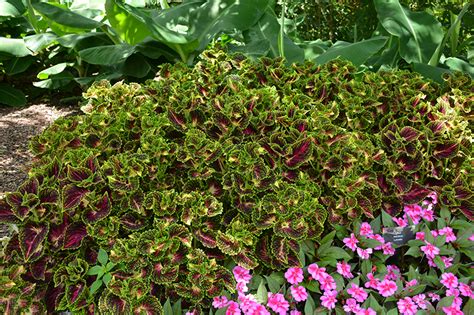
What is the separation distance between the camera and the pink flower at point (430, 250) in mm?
2078

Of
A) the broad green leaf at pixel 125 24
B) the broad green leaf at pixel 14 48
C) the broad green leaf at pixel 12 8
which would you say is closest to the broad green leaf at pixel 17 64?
the broad green leaf at pixel 14 48

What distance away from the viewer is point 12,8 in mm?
4852

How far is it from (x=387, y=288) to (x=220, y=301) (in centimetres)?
62

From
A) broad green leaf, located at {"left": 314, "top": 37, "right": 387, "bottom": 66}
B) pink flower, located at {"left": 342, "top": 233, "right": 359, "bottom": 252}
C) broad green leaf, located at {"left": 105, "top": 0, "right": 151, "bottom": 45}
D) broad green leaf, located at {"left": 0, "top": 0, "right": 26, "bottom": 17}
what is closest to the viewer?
pink flower, located at {"left": 342, "top": 233, "right": 359, "bottom": 252}

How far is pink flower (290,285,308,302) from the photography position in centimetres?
192

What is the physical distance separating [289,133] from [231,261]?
59cm

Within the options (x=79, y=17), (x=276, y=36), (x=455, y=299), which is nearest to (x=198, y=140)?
(x=455, y=299)

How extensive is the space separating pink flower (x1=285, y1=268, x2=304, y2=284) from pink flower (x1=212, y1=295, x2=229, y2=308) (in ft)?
0.78

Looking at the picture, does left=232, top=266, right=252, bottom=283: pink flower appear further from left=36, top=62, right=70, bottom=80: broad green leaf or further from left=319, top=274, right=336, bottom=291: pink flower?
left=36, top=62, right=70, bottom=80: broad green leaf

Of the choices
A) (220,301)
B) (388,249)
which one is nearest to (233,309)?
(220,301)

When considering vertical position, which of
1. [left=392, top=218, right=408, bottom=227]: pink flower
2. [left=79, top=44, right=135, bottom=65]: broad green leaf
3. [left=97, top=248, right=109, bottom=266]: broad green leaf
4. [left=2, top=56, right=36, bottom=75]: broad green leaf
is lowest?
[left=2, top=56, right=36, bottom=75]: broad green leaf

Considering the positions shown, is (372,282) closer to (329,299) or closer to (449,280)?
(329,299)

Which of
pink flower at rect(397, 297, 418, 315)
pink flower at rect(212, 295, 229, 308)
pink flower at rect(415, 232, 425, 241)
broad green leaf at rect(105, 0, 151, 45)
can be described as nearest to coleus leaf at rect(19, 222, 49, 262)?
pink flower at rect(212, 295, 229, 308)

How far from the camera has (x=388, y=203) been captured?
223cm
